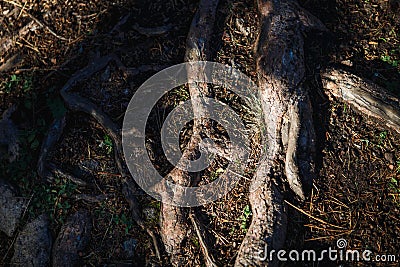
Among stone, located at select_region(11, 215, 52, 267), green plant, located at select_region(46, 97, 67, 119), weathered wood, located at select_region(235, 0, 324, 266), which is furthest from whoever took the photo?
green plant, located at select_region(46, 97, 67, 119)

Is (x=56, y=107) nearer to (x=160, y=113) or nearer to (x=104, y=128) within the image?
(x=104, y=128)

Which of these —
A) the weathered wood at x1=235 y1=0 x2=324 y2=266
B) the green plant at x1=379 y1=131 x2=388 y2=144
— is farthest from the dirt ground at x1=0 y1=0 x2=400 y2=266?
the weathered wood at x1=235 y1=0 x2=324 y2=266

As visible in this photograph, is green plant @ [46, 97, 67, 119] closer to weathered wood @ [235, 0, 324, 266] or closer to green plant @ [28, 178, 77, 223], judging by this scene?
green plant @ [28, 178, 77, 223]

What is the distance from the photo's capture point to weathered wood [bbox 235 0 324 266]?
11.5 feet

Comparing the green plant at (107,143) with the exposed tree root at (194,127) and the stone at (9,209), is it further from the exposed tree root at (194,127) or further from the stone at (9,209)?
the stone at (9,209)

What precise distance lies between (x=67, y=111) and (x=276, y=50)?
218 centimetres

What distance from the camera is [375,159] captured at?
11.9ft

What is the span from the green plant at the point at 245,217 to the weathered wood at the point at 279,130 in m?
0.07

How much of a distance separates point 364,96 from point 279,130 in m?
0.80

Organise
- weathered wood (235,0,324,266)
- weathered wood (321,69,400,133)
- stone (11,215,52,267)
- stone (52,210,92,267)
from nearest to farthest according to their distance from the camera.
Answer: weathered wood (235,0,324,266) < weathered wood (321,69,400,133) < stone (52,210,92,267) < stone (11,215,52,267)

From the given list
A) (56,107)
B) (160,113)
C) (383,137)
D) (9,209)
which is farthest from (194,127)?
(9,209)

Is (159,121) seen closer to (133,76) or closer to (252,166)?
(133,76)

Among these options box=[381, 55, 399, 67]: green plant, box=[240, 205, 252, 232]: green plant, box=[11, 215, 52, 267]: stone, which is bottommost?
box=[11, 215, 52, 267]: stone

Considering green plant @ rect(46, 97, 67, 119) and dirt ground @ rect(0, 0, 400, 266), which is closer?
dirt ground @ rect(0, 0, 400, 266)
